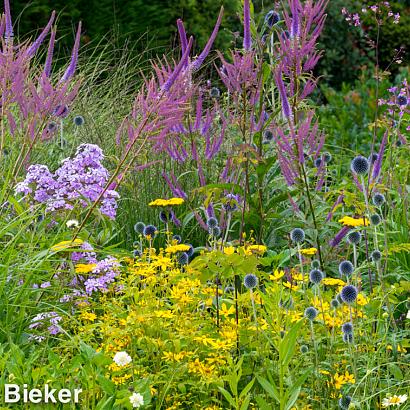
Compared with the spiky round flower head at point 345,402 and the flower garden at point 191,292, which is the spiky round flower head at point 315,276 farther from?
the spiky round flower head at point 345,402

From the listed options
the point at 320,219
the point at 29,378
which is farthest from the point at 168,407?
the point at 320,219

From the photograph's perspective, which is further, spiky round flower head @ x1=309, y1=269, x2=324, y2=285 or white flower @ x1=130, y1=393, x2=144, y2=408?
spiky round flower head @ x1=309, y1=269, x2=324, y2=285

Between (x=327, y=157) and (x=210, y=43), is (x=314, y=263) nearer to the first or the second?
(x=210, y=43)

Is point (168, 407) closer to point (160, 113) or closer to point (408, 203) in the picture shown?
point (160, 113)

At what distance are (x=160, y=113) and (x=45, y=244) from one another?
0.95m

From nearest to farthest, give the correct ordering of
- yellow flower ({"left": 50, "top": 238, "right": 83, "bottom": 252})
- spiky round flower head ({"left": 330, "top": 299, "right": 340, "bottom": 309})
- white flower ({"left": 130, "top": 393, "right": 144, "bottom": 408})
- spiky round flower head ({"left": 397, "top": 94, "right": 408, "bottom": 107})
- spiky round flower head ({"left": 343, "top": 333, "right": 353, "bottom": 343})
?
white flower ({"left": 130, "top": 393, "right": 144, "bottom": 408})
spiky round flower head ({"left": 343, "top": 333, "right": 353, "bottom": 343})
spiky round flower head ({"left": 330, "top": 299, "right": 340, "bottom": 309})
yellow flower ({"left": 50, "top": 238, "right": 83, "bottom": 252})
spiky round flower head ({"left": 397, "top": 94, "right": 408, "bottom": 107})

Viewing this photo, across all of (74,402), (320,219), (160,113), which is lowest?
(320,219)

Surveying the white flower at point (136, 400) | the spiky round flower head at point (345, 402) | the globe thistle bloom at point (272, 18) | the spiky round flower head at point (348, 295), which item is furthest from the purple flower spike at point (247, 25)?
the white flower at point (136, 400)

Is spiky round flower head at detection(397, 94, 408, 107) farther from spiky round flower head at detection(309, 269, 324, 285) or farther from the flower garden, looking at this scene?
spiky round flower head at detection(309, 269, 324, 285)

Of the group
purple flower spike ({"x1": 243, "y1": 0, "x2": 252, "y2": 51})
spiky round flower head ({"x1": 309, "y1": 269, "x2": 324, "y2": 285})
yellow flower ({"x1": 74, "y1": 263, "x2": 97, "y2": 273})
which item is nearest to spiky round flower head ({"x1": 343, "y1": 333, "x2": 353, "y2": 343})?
spiky round flower head ({"x1": 309, "y1": 269, "x2": 324, "y2": 285})

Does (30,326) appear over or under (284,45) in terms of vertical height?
under

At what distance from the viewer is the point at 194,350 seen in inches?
136

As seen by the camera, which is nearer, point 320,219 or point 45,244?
point 45,244

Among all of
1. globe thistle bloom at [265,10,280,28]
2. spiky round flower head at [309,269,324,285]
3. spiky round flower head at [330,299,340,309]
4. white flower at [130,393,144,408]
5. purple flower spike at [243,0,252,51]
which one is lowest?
spiky round flower head at [330,299,340,309]
